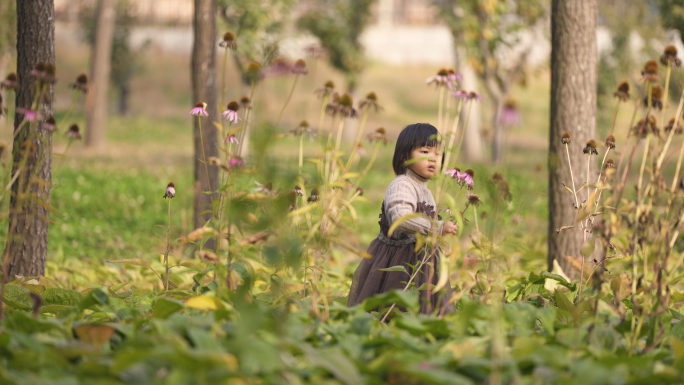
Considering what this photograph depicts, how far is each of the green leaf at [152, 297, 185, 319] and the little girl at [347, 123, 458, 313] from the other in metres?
0.88

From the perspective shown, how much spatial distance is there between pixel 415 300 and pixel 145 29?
29552mm

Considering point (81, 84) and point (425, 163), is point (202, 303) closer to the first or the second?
point (81, 84)

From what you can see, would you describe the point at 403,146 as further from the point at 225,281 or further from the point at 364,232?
the point at 364,232

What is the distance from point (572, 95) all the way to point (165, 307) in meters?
2.85

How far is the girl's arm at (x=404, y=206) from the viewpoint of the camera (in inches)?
107

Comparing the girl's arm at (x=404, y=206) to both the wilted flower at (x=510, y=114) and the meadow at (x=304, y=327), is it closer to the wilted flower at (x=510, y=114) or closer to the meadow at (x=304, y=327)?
the meadow at (x=304, y=327)

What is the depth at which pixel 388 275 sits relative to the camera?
292cm

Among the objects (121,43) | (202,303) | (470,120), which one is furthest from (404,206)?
(121,43)

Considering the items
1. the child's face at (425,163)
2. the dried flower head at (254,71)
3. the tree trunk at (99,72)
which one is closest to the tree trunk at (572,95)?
the child's face at (425,163)

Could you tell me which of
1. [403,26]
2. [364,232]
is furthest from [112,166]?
[403,26]

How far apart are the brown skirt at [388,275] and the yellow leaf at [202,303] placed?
82 centimetres

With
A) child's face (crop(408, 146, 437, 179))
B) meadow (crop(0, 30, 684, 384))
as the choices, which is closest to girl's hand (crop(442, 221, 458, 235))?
meadow (crop(0, 30, 684, 384))

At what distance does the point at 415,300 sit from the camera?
240 centimetres

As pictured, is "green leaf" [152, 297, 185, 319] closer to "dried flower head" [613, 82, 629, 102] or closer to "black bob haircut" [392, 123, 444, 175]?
"black bob haircut" [392, 123, 444, 175]
